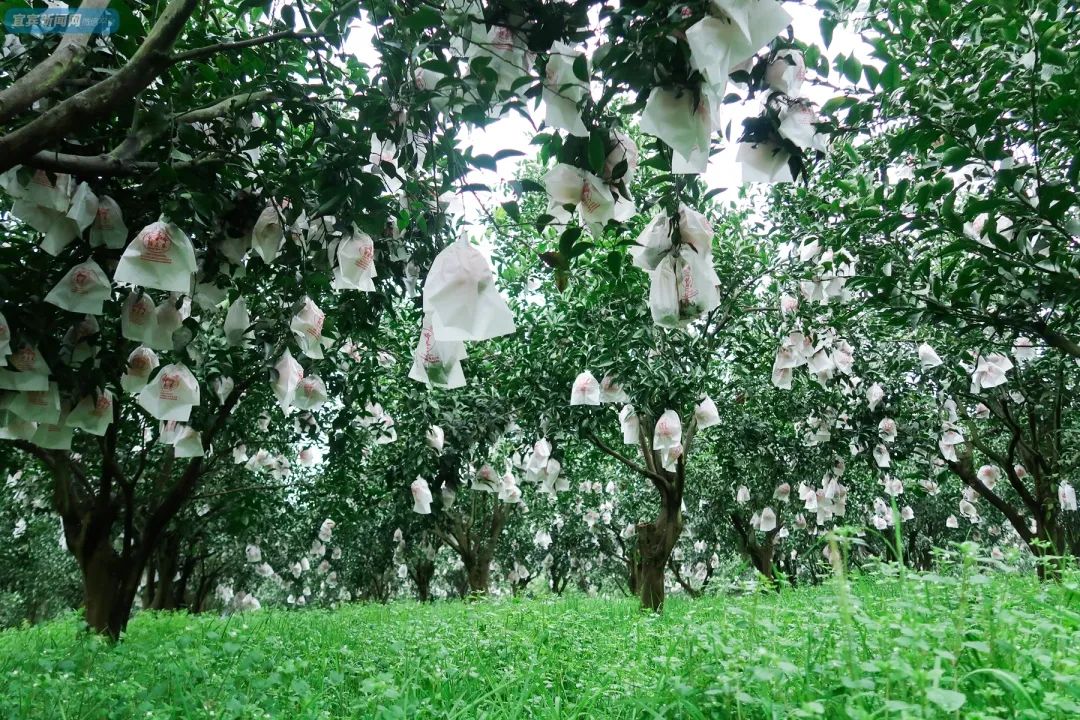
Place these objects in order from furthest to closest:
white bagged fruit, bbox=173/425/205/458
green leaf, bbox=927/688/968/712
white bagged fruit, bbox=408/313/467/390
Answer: white bagged fruit, bbox=173/425/205/458 → white bagged fruit, bbox=408/313/467/390 → green leaf, bbox=927/688/968/712

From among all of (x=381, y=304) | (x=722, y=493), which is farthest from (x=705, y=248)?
(x=722, y=493)

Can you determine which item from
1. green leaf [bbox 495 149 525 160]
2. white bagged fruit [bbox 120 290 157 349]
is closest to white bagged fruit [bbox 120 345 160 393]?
white bagged fruit [bbox 120 290 157 349]

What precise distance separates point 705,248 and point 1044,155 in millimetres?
2551

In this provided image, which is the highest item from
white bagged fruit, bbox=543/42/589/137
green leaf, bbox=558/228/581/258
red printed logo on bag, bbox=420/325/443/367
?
white bagged fruit, bbox=543/42/589/137

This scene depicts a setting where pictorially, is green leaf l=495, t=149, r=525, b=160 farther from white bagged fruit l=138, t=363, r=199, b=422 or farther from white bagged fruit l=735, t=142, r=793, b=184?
white bagged fruit l=138, t=363, r=199, b=422

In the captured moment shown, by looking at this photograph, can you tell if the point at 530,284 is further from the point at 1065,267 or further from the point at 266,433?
the point at 1065,267

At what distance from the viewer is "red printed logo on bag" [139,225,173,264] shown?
216 cm

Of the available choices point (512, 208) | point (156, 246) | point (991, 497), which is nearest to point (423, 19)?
point (512, 208)

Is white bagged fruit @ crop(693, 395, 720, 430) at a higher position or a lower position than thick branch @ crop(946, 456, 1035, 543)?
higher

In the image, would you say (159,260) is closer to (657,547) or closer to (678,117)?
(678,117)

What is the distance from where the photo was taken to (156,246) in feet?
7.10

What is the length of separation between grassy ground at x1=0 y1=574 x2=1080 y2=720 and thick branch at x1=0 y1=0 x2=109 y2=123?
2.01m

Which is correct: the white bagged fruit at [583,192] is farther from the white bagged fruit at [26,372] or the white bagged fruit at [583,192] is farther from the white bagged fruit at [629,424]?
the white bagged fruit at [629,424]

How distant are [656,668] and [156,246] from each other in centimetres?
246
